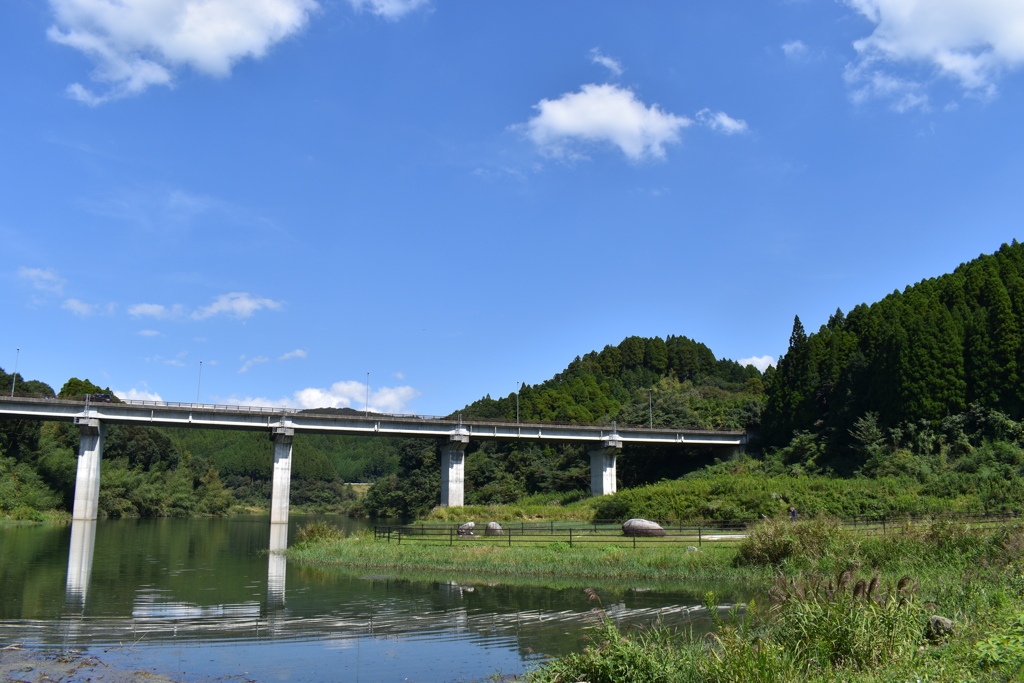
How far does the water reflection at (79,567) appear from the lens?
2457cm

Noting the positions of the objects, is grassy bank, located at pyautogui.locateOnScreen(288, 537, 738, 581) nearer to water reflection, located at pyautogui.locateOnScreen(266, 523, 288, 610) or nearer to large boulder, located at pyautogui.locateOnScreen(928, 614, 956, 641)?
water reflection, located at pyautogui.locateOnScreen(266, 523, 288, 610)

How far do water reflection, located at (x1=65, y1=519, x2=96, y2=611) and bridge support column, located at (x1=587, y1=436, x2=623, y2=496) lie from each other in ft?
180

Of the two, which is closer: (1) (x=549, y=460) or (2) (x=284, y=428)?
(2) (x=284, y=428)

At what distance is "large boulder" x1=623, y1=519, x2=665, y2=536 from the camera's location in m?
43.3

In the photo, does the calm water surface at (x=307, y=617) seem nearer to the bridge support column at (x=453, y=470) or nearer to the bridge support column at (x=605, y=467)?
the bridge support column at (x=453, y=470)

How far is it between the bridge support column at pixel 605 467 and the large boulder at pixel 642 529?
47.7 m

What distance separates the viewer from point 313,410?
8200cm

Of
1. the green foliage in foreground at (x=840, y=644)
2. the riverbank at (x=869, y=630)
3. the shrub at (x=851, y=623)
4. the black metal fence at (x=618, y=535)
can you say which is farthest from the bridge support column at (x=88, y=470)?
the shrub at (x=851, y=623)

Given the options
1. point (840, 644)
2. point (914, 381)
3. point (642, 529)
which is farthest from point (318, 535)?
point (914, 381)

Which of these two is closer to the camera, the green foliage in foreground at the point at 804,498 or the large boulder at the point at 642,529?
the large boulder at the point at 642,529

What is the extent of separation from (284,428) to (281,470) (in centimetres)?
429

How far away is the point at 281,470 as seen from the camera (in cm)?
7656

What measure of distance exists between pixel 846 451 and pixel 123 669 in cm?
7766

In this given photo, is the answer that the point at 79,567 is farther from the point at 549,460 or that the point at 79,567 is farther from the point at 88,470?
the point at 549,460
